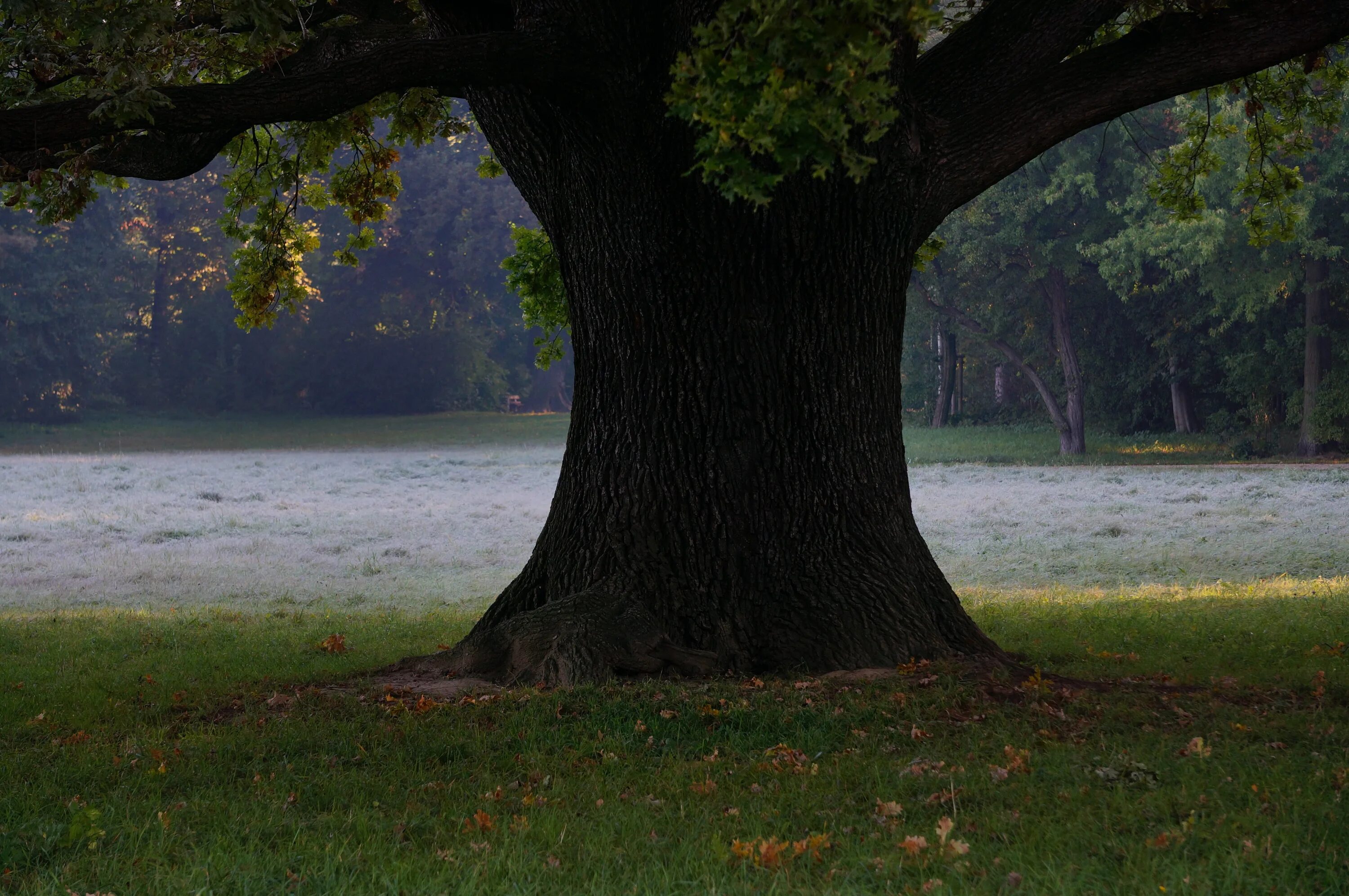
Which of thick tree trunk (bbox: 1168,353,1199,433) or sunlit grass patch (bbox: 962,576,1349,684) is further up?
thick tree trunk (bbox: 1168,353,1199,433)

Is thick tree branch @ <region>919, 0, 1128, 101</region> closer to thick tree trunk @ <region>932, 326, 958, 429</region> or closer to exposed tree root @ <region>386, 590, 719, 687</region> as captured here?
exposed tree root @ <region>386, 590, 719, 687</region>

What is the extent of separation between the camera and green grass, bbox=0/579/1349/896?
166 inches

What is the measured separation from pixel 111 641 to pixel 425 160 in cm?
5647

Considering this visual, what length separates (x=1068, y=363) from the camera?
38375mm

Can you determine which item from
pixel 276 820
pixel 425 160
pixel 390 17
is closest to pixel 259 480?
pixel 390 17

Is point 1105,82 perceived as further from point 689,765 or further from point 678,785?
point 678,785

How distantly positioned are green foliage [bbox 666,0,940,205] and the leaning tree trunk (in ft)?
7.37

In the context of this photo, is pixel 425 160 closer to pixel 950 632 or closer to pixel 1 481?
pixel 1 481

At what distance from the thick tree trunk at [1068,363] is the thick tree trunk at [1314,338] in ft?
21.4

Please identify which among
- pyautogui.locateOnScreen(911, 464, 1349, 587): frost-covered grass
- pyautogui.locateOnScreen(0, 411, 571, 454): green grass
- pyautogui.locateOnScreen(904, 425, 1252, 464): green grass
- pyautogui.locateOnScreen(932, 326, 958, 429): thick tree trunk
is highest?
pyautogui.locateOnScreen(932, 326, 958, 429): thick tree trunk

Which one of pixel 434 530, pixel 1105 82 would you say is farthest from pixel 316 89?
pixel 434 530

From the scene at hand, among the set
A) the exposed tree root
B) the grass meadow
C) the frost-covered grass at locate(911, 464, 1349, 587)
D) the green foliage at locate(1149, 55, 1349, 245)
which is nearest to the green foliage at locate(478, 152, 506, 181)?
the grass meadow

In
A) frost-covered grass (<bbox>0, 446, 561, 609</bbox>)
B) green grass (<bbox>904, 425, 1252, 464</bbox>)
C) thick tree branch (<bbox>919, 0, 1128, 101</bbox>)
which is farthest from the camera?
green grass (<bbox>904, 425, 1252, 464</bbox>)

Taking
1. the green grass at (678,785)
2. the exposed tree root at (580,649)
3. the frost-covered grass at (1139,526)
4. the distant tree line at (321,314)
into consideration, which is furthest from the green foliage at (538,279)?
the distant tree line at (321,314)
